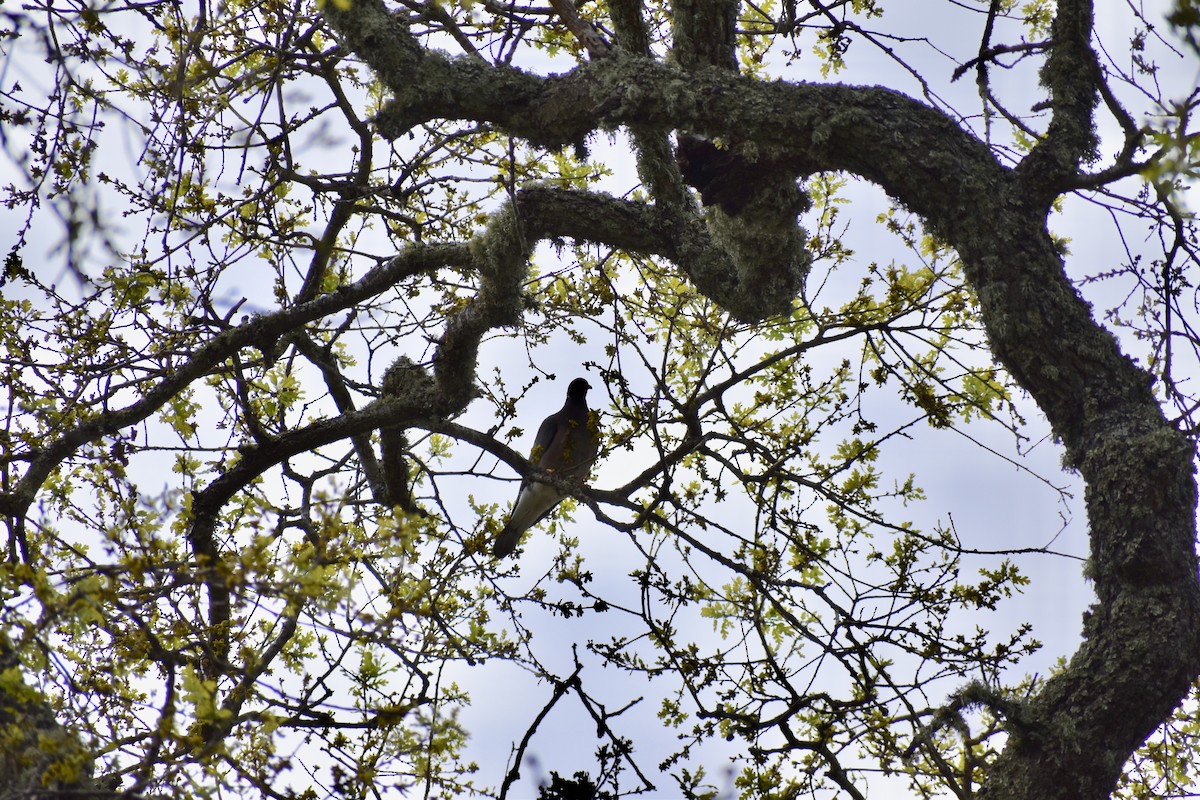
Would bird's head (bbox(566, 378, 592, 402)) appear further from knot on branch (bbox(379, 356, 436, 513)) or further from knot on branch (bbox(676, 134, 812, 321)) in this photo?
Answer: knot on branch (bbox(676, 134, 812, 321))

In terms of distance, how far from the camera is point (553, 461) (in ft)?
18.4

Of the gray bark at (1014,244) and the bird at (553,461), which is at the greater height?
the bird at (553,461)

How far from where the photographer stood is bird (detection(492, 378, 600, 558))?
4707 millimetres

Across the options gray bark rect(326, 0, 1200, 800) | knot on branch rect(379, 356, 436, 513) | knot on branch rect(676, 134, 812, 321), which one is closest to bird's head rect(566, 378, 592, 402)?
knot on branch rect(379, 356, 436, 513)

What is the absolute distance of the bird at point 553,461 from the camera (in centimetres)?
471

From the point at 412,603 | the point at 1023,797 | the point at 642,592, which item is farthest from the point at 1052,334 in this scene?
the point at 412,603

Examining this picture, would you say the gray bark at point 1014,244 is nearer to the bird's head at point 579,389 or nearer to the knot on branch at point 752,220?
the knot on branch at point 752,220

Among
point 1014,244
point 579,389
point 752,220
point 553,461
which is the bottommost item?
point 1014,244

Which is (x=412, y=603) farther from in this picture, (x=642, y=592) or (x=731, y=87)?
(x=731, y=87)

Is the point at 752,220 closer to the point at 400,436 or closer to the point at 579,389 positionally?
the point at 400,436

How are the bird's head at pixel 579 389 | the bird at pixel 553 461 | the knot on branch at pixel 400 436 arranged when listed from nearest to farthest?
1. the knot on branch at pixel 400 436
2. the bird at pixel 553 461
3. the bird's head at pixel 579 389

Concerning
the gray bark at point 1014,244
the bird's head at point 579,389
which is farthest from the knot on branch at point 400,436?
the bird's head at point 579,389

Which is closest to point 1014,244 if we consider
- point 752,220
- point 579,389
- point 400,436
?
point 752,220

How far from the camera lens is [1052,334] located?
2465 millimetres
